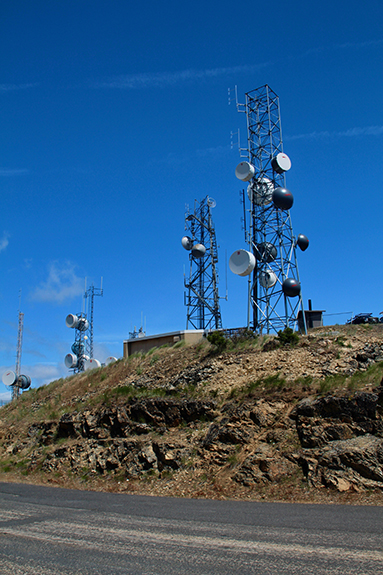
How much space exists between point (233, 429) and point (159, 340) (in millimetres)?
16645

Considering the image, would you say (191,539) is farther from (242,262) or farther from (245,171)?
(245,171)

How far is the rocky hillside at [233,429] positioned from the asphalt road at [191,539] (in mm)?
1867

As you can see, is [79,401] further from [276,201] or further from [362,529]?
[362,529]

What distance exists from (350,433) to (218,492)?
4721mm

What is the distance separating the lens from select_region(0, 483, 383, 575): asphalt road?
6418 mm

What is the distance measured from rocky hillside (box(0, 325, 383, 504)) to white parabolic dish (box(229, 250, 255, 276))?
5952 millimetres

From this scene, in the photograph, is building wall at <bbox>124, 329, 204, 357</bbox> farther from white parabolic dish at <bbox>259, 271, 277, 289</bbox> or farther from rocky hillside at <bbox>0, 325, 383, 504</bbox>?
white parabolic dish at <bbox>259, 271, 277, 289</bbox>

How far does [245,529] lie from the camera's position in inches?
347

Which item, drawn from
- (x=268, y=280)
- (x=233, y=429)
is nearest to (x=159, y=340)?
(x=268, y=280)

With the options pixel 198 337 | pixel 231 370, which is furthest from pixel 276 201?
pixel 231 370

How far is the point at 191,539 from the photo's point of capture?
26.3ft

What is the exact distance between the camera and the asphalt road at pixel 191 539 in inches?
253

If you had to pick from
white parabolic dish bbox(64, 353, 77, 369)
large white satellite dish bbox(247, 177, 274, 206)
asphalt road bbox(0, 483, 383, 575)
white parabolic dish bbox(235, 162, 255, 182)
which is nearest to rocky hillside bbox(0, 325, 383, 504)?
asphalt road bbox(0, 483, 383, 575)

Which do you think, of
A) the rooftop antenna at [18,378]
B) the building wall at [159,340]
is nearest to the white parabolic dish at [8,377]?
the rooftop antenna at [18,378]
